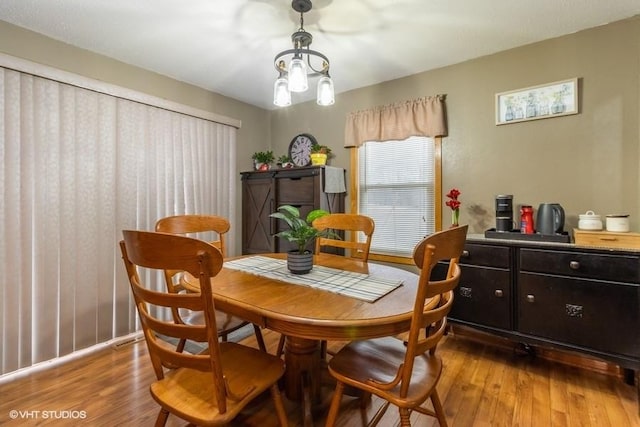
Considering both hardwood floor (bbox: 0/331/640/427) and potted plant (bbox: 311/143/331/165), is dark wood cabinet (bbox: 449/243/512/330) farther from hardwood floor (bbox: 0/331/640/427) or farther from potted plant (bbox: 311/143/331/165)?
potted plant (bbox: 311/143/331/165)

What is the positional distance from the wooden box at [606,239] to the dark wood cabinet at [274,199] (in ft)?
6.62

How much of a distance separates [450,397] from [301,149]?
2841mm

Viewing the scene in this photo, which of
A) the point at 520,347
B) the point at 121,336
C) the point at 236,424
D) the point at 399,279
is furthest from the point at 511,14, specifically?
the point at 121,336

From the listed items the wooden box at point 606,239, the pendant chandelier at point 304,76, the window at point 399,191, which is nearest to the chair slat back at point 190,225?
the pendant chandelier at point 304,76

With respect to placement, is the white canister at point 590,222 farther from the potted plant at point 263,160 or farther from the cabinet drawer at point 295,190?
the potted plant at point 263,160

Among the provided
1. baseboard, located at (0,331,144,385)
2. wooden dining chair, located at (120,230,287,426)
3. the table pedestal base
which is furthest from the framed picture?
baseboard, located at (0,331,144,385)

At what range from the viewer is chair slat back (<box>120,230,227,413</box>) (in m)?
0.92

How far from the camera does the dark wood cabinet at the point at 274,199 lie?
314cm

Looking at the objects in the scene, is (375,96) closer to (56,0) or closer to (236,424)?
(56,0)

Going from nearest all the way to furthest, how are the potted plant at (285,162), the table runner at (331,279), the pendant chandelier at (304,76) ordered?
the table runner at (331,279) < the pendant chandelier at (304,76) < the potted plant at (285,162)

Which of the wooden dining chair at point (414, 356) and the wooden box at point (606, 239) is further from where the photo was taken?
the wooden box at point (606, 239)

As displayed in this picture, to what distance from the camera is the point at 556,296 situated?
197cm

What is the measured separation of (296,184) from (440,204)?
1.44 metres

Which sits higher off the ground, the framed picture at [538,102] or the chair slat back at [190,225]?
the framed picture at [538,102]
